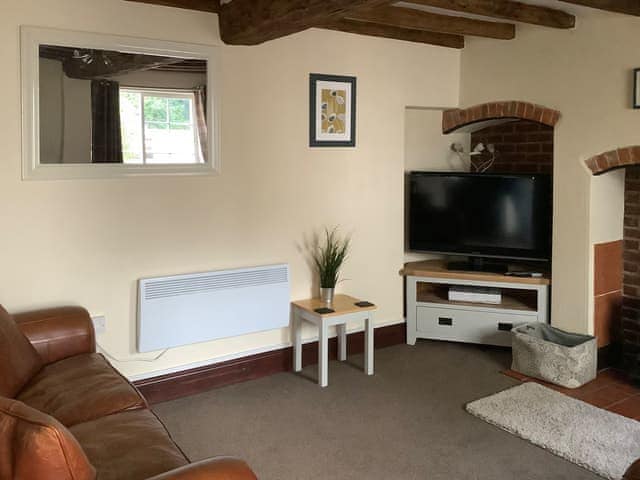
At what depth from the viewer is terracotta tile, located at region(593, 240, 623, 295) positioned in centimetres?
414

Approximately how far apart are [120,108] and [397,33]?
2.04m

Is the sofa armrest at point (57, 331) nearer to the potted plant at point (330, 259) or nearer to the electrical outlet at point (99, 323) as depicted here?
the electrical outlet at point (99, 323)

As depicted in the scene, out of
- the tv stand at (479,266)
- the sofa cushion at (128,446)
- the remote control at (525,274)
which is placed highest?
the tv stand at (479,266)

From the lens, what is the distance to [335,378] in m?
4.04

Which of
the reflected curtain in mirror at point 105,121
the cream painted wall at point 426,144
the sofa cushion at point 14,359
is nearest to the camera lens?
the sofa cushion at point 14,359

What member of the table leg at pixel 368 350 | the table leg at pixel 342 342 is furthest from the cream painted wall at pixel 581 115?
the table leg at pixel 342 342

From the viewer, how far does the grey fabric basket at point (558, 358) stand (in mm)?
3820

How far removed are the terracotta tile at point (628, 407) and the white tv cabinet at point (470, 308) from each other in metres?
0.82

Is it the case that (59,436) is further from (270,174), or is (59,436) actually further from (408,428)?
(270,174)

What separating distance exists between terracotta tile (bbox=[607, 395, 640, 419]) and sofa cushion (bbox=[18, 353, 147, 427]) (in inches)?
100

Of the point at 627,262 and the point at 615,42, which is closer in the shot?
the point at 615,42

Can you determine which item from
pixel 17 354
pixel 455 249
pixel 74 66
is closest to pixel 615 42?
pixel 455 249

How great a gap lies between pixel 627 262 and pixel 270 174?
245 centimetres

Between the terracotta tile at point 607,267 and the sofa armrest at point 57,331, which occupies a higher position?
the terracotta tile at point 607,267
